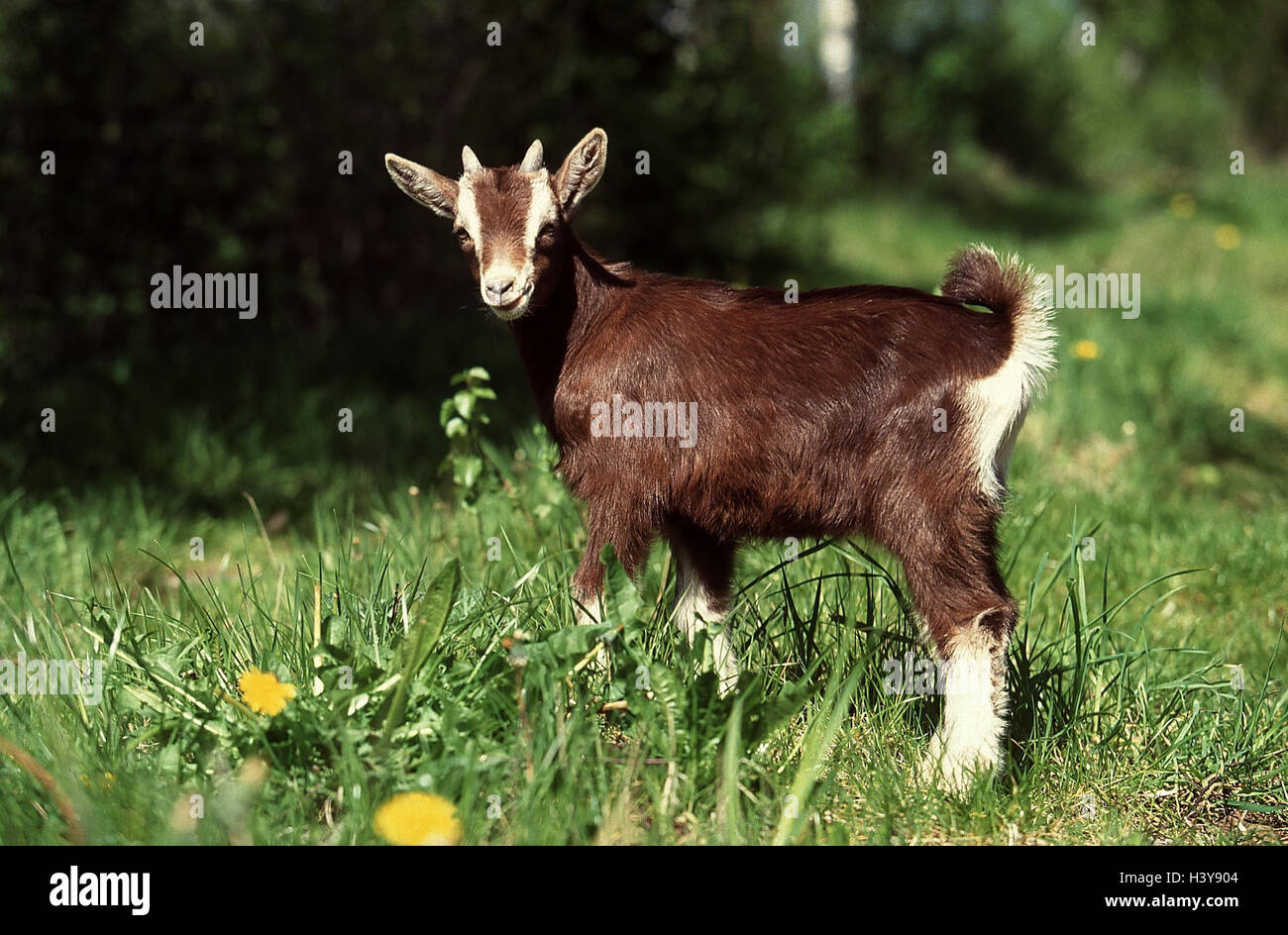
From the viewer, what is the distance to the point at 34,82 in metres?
7.47

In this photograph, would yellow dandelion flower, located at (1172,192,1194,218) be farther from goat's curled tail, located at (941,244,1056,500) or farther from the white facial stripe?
the white facial stripe

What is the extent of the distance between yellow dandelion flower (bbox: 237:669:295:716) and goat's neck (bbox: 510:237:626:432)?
3.40 feet

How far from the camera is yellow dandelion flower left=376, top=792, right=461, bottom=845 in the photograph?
104 inches

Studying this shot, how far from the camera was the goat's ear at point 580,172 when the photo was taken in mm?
3467

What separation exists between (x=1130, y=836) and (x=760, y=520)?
1.19 m

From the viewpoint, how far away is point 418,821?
264cm

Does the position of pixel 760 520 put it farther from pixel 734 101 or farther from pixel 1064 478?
pixel 734 101

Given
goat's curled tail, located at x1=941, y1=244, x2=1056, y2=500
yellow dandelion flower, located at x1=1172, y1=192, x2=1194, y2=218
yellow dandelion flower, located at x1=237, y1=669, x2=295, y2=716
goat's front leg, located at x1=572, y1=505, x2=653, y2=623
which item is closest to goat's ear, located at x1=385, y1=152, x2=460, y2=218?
goat's front leg, located at x1=572, y1=505, x2=653, y2=623

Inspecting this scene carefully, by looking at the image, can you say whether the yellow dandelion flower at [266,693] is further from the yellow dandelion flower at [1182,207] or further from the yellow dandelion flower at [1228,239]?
the yellow dandelion flower at [1182,207]
